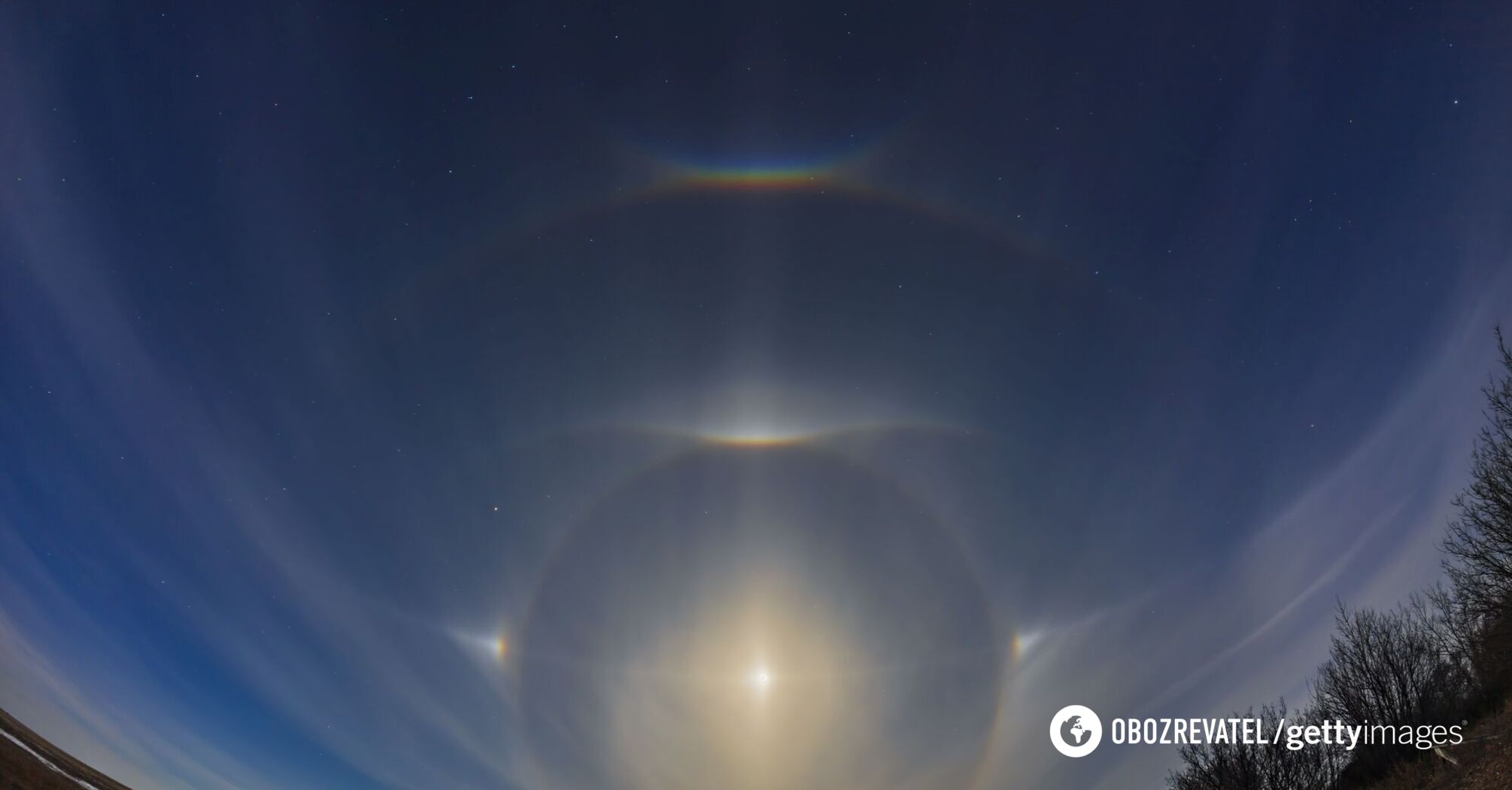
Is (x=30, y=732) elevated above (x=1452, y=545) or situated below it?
below

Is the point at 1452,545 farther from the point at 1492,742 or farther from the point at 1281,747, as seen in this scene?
the point at 1281,747

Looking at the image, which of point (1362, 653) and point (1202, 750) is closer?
point (1362, 653)

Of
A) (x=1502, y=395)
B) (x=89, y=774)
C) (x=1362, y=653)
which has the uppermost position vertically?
(x=1502, y=395)

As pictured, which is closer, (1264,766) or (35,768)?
(1264,766)

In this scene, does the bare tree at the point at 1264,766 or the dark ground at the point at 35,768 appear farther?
the dark ground at the point at 35,768

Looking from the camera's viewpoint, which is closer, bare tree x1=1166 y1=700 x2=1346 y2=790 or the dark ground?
bare tree x1=1166 y1=700 x2=1346 y2=790

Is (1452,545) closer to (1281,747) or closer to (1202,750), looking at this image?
(1281,747)

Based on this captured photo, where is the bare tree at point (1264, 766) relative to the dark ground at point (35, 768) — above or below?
above

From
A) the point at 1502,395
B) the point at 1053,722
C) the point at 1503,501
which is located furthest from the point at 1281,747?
the point at 1502,395

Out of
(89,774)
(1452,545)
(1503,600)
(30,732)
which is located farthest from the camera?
(30,732)

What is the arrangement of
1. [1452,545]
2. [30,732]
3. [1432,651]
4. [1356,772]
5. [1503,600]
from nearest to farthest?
1. [1503,600]
2. [1452,545]
3. [1356,772]
4. [1432,651]
5. [30,732]

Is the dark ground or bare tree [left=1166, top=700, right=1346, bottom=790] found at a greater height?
bare tree [left=1166, top=700, right=1346, bottom=790]
